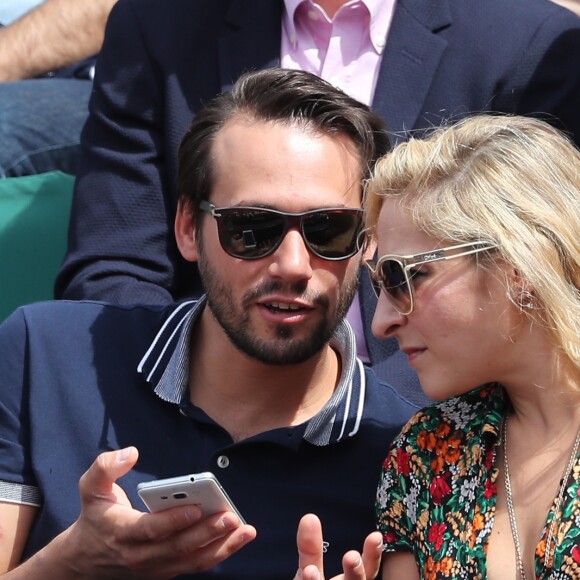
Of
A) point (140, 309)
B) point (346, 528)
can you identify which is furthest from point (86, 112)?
point (346, 528)

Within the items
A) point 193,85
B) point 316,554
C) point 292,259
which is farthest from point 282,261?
point 193,85

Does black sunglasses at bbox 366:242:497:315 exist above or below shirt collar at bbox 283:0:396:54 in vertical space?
above

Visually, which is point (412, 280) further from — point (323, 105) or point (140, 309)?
point (140, 309)

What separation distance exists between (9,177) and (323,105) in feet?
4.24

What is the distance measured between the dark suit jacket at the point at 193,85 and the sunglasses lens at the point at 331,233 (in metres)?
0.54

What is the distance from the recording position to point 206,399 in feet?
7.90

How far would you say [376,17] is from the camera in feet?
10.2

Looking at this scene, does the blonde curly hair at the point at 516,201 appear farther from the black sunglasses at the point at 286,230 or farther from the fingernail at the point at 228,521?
the fingernail at the point at 228,521

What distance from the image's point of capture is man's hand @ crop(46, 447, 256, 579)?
195 cm

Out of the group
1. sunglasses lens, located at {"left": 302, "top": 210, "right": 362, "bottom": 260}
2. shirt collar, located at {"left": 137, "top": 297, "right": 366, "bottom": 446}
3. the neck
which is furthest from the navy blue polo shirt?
the neck

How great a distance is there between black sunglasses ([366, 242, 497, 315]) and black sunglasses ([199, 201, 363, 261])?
0.25m

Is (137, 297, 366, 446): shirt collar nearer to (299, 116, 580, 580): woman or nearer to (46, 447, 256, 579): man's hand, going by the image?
(299, 116, 580, 580): woman

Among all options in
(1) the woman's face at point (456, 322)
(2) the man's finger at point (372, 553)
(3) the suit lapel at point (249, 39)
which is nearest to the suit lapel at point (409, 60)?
(3) the suit lapel at point (249, 39)

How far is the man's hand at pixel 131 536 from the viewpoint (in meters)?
1.95
